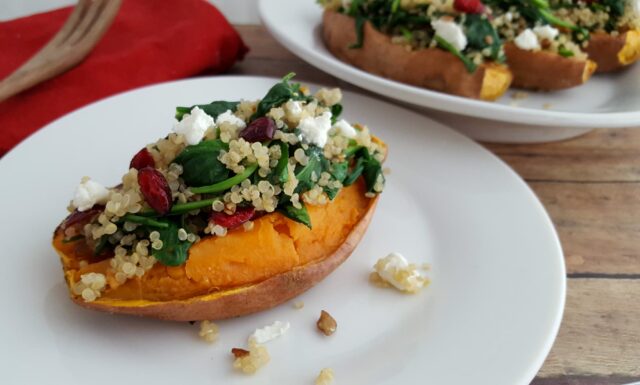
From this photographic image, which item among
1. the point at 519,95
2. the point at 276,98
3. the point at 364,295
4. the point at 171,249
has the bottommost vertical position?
the point at 519,95

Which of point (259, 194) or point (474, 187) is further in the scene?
point (474, 187)

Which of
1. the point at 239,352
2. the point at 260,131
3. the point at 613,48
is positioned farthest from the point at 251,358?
the point at 613,48

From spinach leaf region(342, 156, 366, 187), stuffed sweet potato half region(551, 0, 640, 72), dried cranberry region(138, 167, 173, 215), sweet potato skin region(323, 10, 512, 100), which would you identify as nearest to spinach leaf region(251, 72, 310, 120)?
spinach leaf region(342, 156, 366, 187)

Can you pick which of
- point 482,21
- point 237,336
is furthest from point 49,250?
point 482,21

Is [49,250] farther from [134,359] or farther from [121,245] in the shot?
[134,359]

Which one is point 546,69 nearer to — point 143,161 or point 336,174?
point 336,174

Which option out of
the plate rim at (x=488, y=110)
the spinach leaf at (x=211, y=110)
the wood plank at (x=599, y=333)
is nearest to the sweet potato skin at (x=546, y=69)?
the plate rim at (x=488, y=110)
